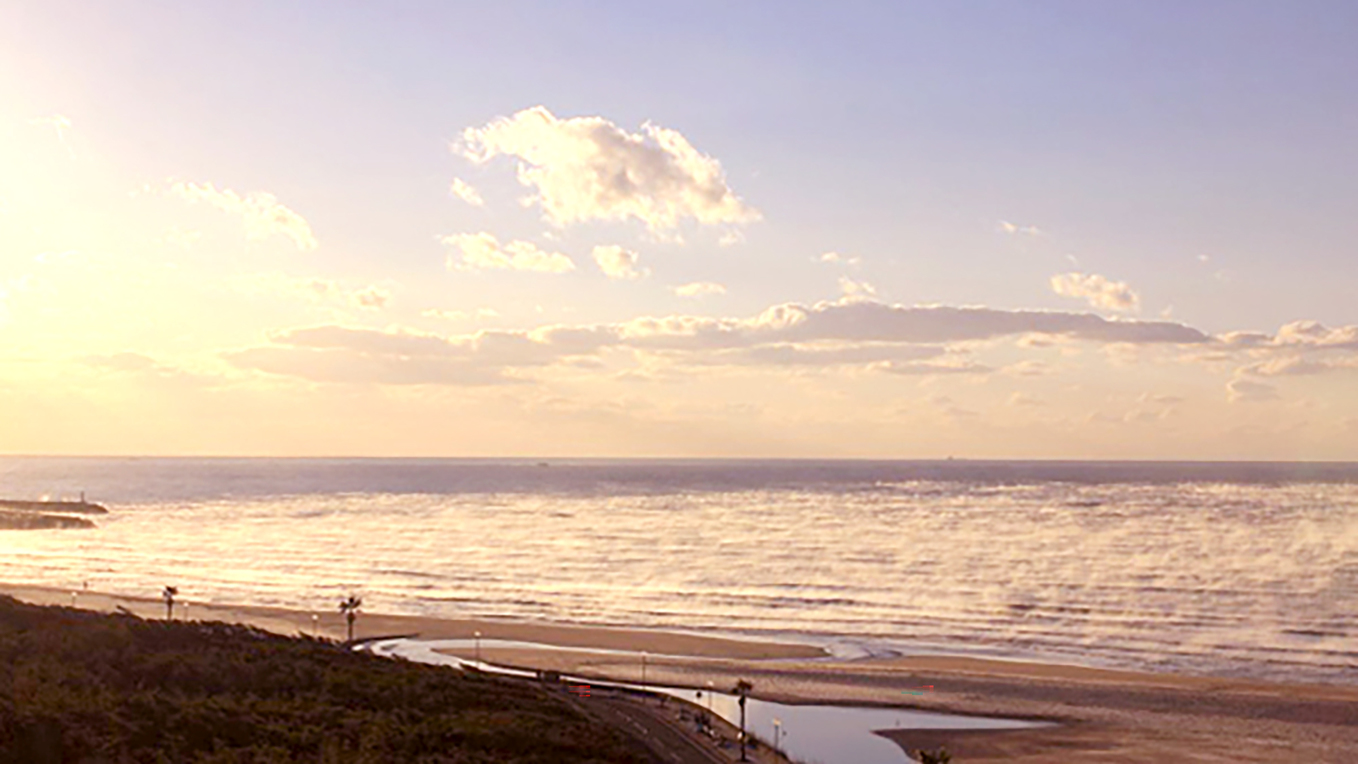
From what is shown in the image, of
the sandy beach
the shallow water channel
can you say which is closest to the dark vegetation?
the shallow water channel

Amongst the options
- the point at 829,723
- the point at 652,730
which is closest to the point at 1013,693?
the point at 829,723

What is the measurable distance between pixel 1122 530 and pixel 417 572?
101 metres

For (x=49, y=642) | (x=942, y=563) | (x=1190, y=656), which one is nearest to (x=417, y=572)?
(x=942, y=563)

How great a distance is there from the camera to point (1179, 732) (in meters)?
58.4

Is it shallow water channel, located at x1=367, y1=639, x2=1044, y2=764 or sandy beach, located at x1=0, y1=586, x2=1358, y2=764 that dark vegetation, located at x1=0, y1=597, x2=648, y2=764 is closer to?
shallow water channel, located at x1=367, y1=639, x2=1044, y2=764

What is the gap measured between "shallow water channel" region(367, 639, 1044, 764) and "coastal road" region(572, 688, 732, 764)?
15.5 ft

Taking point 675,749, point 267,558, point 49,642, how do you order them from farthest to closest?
point 267,558 → point 49,642 → point 675,749

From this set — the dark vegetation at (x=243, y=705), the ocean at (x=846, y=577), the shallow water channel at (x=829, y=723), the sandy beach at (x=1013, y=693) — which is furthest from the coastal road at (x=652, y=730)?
the ocean at (x=846, y=577)

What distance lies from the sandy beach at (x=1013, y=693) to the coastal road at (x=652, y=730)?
1055 centimetres

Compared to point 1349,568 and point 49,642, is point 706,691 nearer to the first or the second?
point 49,642

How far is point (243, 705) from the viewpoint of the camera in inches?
1880

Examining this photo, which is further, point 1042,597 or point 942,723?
point 1042,597

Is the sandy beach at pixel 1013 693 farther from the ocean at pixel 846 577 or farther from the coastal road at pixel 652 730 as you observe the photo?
the coastal road at pixel 652 730

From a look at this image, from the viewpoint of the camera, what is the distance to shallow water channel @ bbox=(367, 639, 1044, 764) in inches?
2191
